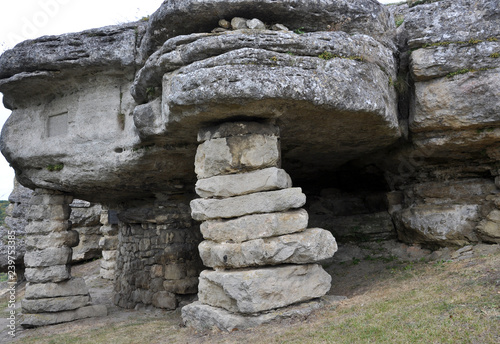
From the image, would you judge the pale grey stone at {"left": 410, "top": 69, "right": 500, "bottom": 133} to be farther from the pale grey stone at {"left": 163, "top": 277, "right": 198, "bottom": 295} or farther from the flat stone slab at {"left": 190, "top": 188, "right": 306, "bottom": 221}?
the pale grey stone at {"left": 163, "top": 277, "right": 198, "bottom": 295}

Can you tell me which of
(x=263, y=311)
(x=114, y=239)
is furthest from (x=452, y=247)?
(x=114, y=239)

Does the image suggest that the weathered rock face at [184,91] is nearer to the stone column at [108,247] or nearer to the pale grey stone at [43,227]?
the pale grey stone at [43,227]

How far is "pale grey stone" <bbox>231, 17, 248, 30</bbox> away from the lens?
4875 mm

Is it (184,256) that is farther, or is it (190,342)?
(184,256)

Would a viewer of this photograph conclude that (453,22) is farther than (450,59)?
Yes

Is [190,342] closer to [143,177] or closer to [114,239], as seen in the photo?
[143,177]

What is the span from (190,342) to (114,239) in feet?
29.8

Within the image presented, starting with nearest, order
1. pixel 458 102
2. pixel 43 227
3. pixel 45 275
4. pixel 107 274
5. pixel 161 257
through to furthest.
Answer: pixel 458 102 < pixel 45 275 < pixel 43 227 < pixel 161 257 < pixel 107 274

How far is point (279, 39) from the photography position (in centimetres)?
454

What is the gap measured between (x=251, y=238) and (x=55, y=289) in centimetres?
452

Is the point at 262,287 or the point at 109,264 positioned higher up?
the point at 262,287

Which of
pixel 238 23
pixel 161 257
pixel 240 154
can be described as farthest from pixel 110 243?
pixel 238 23

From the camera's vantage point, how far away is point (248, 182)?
4656 mm

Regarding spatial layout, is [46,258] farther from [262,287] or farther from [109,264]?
[109,264]
